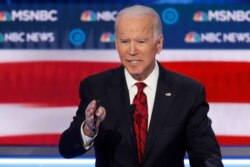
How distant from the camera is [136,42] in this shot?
5.94 feet

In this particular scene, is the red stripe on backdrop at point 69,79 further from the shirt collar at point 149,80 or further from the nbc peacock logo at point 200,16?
the shirt collar at point 149,80

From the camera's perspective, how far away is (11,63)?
4.16 meters

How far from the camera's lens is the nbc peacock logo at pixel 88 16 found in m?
4.08

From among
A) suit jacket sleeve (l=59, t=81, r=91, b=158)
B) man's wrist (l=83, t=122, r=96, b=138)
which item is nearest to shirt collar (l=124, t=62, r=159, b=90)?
suit jacket sleeve (l=59, t=81, r=91, b=158)

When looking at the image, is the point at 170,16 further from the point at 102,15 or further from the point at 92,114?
the point at 92,114

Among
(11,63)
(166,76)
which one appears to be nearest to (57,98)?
(11,63)

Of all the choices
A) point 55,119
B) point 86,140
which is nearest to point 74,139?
point 86,140

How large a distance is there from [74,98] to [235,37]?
3.87 ft

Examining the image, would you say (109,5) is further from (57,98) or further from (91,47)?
(57,98)

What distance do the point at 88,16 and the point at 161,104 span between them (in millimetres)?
2300

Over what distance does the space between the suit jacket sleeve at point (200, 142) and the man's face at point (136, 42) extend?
222 millimetres

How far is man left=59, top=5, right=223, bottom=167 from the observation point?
1.80 meters

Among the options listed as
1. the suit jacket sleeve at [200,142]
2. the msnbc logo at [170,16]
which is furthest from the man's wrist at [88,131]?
the msnbc logo at [170,16]

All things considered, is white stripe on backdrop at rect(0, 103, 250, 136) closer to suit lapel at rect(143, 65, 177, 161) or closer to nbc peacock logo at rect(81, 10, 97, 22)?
nbc peacock logo at rect(81, 10, 97, 22)
